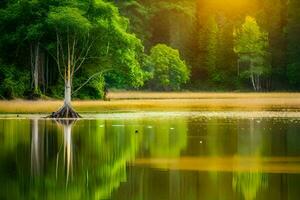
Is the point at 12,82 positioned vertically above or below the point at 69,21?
below

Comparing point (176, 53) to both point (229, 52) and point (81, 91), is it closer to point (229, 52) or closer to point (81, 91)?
point (229, 52)

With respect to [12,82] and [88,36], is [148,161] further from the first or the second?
[12,82]

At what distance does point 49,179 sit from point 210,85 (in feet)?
365

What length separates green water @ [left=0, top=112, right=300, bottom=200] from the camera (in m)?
16.3

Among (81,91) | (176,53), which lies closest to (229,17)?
(176,53)

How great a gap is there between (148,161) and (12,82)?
42.2 meters

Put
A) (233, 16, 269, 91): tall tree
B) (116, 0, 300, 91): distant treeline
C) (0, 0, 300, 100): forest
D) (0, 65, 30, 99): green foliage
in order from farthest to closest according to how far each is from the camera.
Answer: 1. (116, 0, 300, 91): distant treeline
2. (233, 16, 269, 91): tall tree
3. (0, 0, 300, 100): forest
4. (0, 65, 30, 99): green foliage

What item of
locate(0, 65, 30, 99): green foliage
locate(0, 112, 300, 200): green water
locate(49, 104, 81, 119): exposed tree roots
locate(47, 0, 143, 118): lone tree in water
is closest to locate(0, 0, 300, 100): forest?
locate(0, 65, 30, 99): green foliage

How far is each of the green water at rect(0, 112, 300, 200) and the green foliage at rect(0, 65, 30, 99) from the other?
81.4ft

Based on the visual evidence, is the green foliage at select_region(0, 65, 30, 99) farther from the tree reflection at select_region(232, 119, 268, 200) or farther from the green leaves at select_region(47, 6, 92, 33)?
Result: the tree reflection at select_region(232, 119, 268, 200)

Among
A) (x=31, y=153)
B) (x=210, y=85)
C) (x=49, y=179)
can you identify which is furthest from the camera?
(x=210, y=85)

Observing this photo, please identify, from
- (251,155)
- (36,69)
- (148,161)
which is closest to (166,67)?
(36,69)

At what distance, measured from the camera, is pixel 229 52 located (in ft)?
424

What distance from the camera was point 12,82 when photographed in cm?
6306
